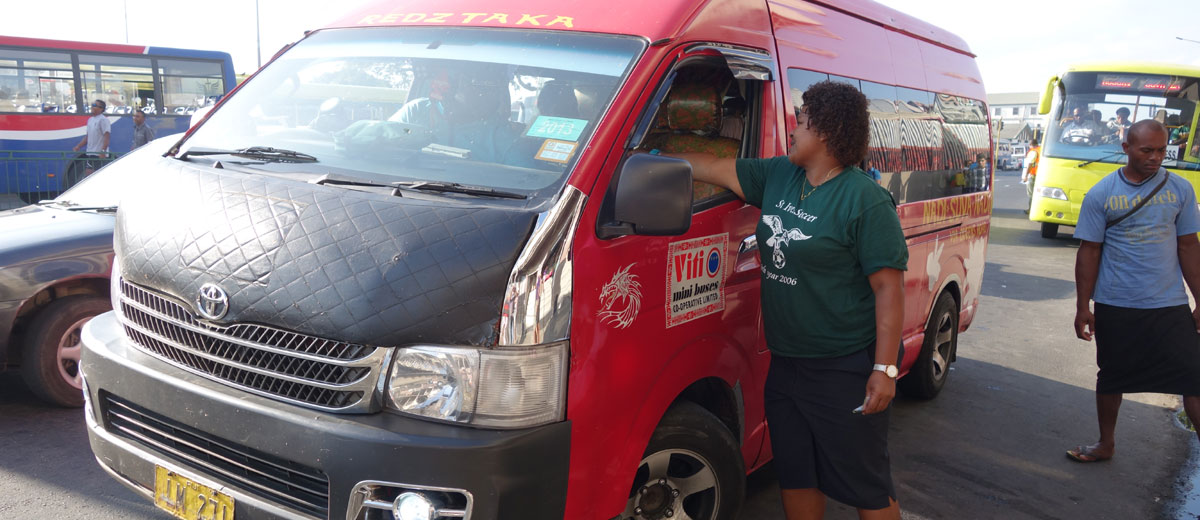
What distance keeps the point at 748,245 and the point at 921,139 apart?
230 cm

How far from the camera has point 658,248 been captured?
2.83m

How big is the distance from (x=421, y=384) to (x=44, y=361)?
3.60 metres

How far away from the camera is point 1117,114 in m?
15.3

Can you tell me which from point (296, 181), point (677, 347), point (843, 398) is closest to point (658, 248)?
point (677, 347)

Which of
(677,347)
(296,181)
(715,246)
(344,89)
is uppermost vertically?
(344,89)

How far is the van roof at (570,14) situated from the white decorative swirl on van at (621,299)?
873 millimetres

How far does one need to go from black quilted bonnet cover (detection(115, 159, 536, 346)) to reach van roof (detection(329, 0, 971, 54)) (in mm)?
933

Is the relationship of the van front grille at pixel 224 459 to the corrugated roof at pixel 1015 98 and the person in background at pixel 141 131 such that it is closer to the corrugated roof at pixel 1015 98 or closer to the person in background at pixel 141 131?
the person in background at pixel 141 131

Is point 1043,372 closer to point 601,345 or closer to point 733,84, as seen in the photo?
point 733,84

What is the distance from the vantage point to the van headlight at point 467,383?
2.38 metres

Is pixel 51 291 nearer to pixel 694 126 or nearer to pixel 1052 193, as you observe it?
pixel 694 126

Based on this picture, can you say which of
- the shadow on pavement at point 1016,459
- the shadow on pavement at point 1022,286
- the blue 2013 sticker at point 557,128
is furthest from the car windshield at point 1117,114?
the blue 2013 sticker at point 557,128

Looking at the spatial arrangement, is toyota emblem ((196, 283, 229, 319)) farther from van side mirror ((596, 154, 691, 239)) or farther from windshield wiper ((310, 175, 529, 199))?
van side mirror ((596, 154, 691, 239))

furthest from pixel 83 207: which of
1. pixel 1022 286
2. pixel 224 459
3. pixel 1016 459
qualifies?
pixel 1022 286
